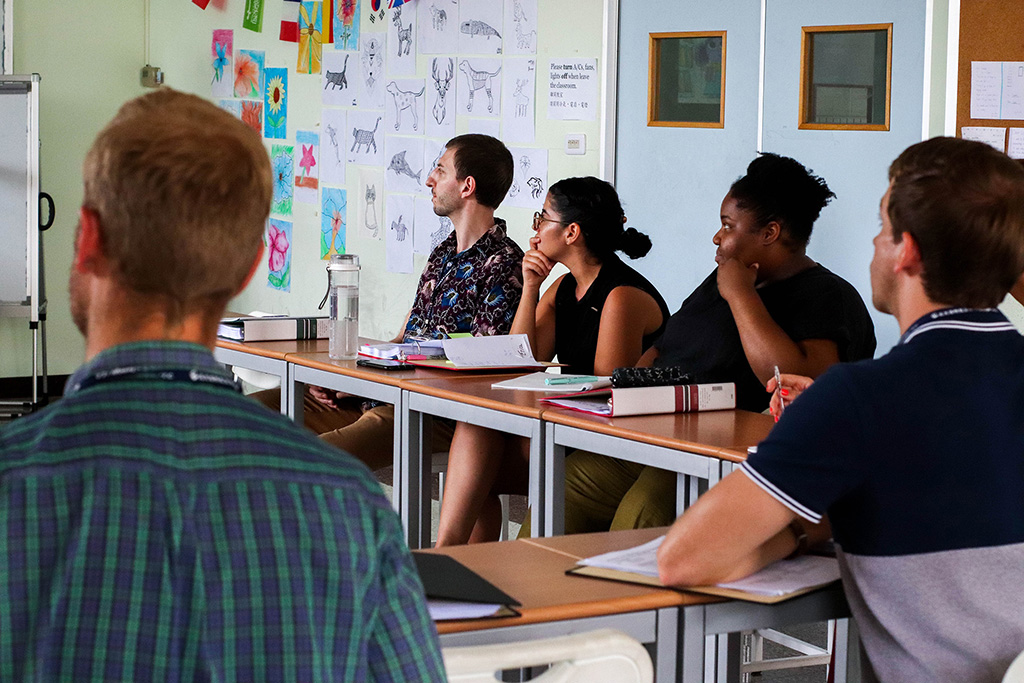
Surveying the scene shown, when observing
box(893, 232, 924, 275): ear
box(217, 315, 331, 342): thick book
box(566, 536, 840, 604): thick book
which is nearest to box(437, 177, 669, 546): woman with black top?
box(217, 315, 331, 342): thick book

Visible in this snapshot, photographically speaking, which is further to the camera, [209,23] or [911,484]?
[209,23]

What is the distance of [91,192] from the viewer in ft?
3.04

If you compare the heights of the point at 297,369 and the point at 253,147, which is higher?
the point at 253,147

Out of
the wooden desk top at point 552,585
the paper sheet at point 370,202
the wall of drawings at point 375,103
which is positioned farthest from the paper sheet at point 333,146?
the wooden desk top at point 552,585

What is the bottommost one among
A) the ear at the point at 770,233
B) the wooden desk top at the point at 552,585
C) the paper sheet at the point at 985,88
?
the wooden desk top at the point at 552,585

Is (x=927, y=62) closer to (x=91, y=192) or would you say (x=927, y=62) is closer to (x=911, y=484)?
(x=911, y=484)

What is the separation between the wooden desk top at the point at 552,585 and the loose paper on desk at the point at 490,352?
1432mm

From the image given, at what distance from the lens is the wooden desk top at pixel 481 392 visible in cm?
270

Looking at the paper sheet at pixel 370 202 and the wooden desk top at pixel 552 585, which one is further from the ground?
the paper sheet at pixel 370 202

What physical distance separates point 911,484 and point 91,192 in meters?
1.02

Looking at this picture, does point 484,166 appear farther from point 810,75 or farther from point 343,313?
point 810,75

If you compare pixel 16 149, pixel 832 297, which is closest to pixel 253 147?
pixel 832 297

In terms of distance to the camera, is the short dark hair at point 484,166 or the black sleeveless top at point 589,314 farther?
the short dark hair at point 484,166

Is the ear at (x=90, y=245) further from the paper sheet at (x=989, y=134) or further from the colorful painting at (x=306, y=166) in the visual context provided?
the colorful painting at (x=306, y=166)
